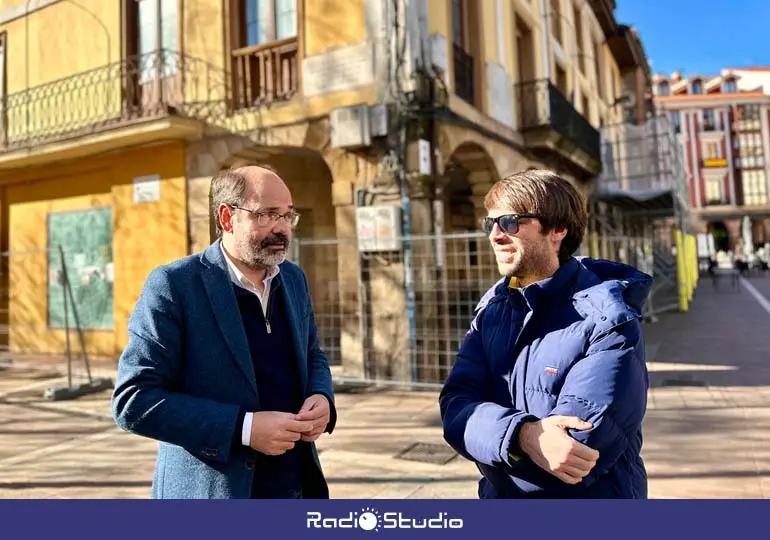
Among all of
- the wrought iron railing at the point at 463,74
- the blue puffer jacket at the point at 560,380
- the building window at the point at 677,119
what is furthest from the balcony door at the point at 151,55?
the blue puffer jacket at the point at 560,380

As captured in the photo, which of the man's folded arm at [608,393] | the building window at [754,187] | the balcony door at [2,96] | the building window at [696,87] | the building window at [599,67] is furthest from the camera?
the building window at [599,67]

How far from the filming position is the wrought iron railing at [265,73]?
7.30 m

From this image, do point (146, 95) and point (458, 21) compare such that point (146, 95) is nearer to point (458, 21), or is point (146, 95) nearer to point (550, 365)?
point (458, 21)

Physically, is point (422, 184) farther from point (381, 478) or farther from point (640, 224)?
point (640, 224)

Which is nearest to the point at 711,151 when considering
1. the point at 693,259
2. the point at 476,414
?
the point at 476,414

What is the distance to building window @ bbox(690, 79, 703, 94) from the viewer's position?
3032mm

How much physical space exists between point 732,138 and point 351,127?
13.2ft

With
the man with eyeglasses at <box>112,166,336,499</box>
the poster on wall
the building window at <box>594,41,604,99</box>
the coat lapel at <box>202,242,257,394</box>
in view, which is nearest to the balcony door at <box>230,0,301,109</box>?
the poster on wall

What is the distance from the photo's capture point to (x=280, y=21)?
7.44m

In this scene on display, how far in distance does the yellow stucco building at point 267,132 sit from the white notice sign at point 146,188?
2 centimetres

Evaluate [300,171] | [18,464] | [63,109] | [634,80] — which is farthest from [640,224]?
[18,464]

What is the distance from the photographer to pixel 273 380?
1.77 m

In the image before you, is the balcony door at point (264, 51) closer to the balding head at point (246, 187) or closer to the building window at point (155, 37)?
the building window at point (155, 37)

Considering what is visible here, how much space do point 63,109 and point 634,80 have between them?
54.7 feet
